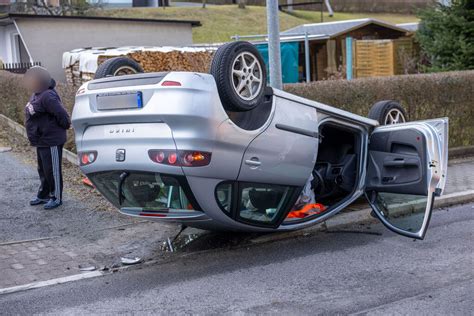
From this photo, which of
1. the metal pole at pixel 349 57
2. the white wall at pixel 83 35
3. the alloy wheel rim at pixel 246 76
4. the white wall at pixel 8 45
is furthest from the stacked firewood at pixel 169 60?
the metal pole at pixel 349 57

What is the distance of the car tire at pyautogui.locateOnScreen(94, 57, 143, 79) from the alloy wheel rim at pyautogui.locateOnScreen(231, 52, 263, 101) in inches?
59.6

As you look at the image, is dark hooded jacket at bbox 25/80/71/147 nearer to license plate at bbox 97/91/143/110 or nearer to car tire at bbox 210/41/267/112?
license plate at bbox 97/91/143/110

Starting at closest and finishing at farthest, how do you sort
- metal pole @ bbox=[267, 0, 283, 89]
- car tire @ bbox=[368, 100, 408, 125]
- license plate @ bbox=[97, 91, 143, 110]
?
license plate @ bbox=[97, 91, 143, 110] < car tire @ bbox=[368, 100, 408, 125] < metal pole @ bbox=[267, 0, 283, 89]

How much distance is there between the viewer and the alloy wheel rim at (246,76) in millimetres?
6027

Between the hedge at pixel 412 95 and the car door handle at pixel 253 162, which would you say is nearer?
the car door handle at pixel 253 162

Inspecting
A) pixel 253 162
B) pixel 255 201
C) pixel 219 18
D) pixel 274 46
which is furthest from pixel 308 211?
pixel 219 18

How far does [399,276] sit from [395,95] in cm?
581

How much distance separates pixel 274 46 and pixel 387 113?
2026mm

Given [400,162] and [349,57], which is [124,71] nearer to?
[400,162]

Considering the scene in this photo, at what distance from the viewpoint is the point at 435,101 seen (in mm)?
11734

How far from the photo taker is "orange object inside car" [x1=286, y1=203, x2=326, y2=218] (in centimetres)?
714

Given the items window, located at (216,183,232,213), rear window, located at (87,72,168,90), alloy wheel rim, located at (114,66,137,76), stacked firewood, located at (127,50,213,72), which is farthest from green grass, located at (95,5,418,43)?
window, located at (216,183,232,213)

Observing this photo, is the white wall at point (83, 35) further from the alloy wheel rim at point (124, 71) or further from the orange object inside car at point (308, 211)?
the orange object inside car at point (308, 211)

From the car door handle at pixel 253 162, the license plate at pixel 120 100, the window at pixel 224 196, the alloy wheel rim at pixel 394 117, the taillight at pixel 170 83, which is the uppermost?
the taillight at pixel 170 83
